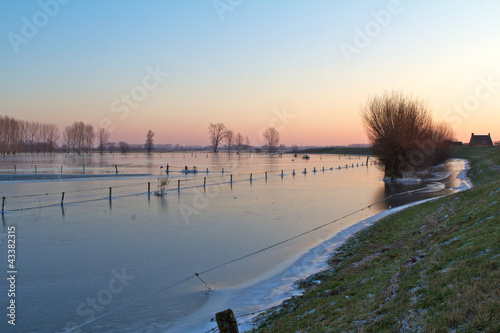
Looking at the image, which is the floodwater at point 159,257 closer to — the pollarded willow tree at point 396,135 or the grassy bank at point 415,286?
the grassy bank at point 415,286

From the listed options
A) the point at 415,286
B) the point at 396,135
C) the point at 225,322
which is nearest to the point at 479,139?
the point at 396,135

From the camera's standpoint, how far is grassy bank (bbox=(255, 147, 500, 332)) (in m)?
4.57

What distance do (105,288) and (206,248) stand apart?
410cm

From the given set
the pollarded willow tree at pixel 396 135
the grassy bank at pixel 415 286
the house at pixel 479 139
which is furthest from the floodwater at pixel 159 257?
the house at pixel 479 139

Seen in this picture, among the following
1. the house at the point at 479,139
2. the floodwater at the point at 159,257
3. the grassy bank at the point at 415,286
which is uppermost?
the house at the point at 479,139

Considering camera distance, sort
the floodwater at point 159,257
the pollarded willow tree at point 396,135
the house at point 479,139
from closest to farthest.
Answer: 1. the floodwater at point 159,257
2. the pollarded willow tree at point 396,135
3. the house at point 479,139

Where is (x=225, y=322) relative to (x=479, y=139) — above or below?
below

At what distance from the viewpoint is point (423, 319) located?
15.1 ft

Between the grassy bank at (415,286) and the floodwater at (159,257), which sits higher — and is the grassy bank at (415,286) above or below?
above

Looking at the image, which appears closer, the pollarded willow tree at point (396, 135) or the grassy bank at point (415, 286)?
the grassy bank at point (415, 286)

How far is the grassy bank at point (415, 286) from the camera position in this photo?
457 centimetres

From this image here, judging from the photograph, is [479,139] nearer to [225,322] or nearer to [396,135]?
[396,135]

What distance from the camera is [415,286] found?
588cm

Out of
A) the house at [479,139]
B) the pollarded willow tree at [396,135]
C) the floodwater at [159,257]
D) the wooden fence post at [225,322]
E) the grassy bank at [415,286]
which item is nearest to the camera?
the wooden fence post at [225,322]
